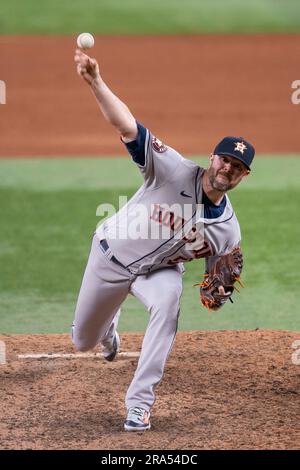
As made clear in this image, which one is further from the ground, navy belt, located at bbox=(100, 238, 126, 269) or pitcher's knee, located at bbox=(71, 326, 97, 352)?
navy belt, located at bbox=(100, 238, 126, 269)

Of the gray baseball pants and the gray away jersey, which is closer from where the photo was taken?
the gray baseball pants

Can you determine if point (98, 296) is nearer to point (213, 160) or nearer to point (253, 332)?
point (213, 160)

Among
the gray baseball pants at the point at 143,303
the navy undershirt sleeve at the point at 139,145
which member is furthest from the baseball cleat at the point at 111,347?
the navy undershirt sleeve at the point at 139,145

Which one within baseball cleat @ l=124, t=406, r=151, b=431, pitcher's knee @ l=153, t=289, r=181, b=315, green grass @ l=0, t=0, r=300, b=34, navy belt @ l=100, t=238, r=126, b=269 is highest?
green grass @ l=0, t=0, r=300, b=34

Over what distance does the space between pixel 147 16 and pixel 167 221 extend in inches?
531

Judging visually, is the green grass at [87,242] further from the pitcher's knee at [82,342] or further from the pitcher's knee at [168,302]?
the pitcher's knee at [168,302]

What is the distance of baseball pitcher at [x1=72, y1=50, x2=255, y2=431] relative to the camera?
5.66 metres

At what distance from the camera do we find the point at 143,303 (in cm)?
590

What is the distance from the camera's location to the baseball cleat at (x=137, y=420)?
18.4 feet

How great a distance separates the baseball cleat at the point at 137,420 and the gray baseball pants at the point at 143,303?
4 cm

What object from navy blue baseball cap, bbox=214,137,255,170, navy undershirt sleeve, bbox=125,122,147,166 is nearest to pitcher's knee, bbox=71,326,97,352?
navy undershirt sleeve, bbox=125,122,147,166

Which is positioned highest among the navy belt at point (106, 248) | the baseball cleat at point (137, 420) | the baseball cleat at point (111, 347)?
the navy belt at point (106, 248)

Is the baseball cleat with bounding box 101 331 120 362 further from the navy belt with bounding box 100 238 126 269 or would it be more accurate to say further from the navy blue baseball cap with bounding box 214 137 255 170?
the navy blue baseball cap with bounding box 214 137 255 170
